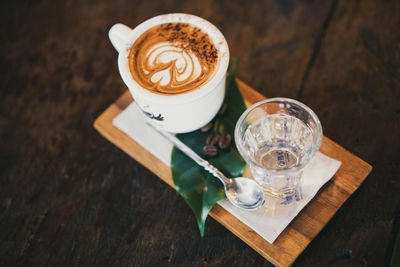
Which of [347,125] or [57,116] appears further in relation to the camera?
[57,116]

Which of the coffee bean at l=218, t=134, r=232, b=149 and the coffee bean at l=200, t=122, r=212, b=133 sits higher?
the coffee bean at l=200, t=122, r=212, b=133

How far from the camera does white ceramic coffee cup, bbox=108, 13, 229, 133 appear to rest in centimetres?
85

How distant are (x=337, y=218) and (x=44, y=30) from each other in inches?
45.7

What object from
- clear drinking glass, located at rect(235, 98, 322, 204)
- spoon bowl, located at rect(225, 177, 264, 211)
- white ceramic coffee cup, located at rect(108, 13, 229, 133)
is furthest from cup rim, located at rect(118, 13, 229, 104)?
spoon bowl, located at rect(225, 177, 264, 211)

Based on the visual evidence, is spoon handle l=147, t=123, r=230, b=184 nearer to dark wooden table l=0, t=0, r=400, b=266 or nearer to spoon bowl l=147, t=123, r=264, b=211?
spoon bowl l=147, t=123, r=264, b=211

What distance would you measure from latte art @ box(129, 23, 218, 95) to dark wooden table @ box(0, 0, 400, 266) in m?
0.29

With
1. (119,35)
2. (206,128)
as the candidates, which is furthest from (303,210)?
(119,35)

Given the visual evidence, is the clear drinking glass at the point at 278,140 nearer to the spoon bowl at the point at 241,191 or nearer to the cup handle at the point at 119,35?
the spoon bowl at the point at 241,191

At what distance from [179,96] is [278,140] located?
0.99 feet

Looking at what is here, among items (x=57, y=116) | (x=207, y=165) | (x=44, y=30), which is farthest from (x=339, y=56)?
(x=44, y=30)

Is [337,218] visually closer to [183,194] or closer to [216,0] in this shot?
[183,194]

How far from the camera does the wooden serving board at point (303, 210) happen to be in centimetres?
85

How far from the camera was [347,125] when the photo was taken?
1.07 metres

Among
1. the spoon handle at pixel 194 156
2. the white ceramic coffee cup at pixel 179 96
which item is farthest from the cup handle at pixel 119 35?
the spoon handle at pixel 194 156
